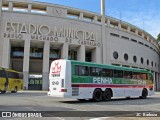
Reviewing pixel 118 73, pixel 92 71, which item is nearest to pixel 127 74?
pixel 118 73

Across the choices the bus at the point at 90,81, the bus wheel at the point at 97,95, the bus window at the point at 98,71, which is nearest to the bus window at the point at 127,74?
the bus at the point at 90,81

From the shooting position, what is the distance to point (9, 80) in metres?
29.1

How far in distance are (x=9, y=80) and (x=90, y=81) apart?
45.5 ft

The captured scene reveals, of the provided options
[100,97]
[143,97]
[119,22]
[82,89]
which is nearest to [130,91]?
[143,97]

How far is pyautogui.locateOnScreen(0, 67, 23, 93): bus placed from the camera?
27234mm

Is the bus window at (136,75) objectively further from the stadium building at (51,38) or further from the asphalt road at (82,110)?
the stadium building at (51,38)

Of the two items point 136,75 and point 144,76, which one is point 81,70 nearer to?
point 136,75

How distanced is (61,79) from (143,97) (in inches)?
403

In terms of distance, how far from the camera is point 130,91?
2209 centimetres

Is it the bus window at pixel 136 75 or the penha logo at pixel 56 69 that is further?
the bus window at pixel 136 75

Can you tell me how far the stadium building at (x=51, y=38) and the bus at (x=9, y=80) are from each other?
14.0 meters

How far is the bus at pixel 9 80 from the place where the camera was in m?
27.2

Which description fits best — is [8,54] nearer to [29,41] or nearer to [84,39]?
[29,41]

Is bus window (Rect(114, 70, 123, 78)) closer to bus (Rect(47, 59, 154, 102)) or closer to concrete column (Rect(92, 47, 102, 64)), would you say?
bus (Rect(47, 59, 154, 102))
